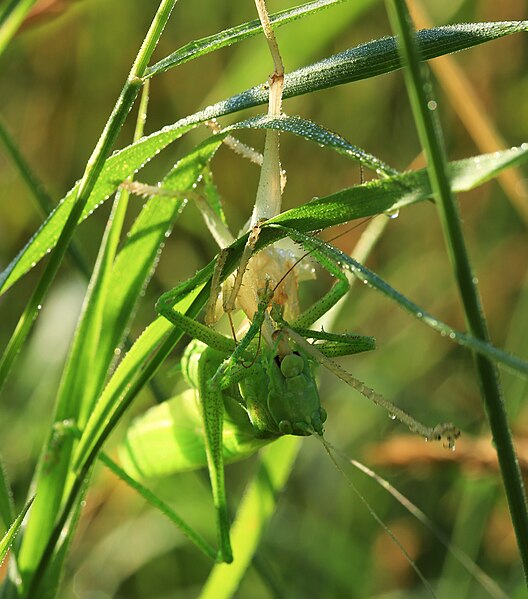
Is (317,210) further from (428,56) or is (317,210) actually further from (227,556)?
(227,556)

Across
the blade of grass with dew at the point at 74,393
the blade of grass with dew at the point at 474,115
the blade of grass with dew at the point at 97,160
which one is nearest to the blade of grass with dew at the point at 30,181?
the blade of grass with dew at the point at 74,393

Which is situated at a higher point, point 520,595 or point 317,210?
point 317,210

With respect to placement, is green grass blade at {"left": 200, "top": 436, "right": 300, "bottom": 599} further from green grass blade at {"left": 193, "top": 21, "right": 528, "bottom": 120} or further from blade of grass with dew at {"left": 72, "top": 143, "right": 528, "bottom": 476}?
green grass blade at {"left": 193, "top": 21, "right": 528, "bottom": 120}

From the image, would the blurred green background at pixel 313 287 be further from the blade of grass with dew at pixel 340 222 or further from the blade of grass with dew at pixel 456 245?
the blade of grass with dew at pixel 456 245

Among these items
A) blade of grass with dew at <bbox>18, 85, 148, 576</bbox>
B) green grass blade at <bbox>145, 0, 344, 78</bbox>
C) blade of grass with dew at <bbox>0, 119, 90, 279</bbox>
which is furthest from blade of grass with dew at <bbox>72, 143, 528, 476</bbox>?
blade of grass with dew at <bbox>0, 119, 90, 279</bbox>

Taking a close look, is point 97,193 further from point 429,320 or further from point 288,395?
point 429,320

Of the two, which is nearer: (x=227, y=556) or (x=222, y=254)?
(x=222, y=254)

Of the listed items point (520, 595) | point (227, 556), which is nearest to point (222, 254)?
point (227, 556)
